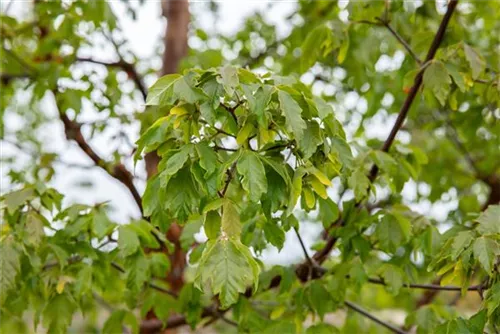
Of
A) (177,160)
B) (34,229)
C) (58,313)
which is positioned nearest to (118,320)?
(58,313)

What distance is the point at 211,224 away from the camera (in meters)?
1.10

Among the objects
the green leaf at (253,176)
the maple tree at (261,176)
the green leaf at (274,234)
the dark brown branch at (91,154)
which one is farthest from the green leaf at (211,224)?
the dark brown branch at (91,154)

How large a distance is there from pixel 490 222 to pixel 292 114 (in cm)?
49

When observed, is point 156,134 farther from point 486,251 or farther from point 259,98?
point 486,251

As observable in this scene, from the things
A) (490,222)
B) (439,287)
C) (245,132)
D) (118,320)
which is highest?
(245,132)

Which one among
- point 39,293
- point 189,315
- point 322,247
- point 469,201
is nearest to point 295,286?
point 322,247

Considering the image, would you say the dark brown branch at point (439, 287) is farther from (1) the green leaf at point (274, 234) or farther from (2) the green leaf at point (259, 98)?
(2) the green leaf at point (259, 98)

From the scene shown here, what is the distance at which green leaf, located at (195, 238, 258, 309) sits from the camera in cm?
97

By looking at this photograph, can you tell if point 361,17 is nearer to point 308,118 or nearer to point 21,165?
point 308,118

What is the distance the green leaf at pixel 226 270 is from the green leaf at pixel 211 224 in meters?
0.08

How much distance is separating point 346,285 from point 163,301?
0.52 metres

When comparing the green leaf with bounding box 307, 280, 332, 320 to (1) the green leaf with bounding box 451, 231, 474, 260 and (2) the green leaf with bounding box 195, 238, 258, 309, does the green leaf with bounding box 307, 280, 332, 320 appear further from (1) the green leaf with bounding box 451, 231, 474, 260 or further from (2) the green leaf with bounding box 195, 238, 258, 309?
(2) the green leaf with bounding box 195, 238, 258, 309

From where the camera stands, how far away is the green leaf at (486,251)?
3.62 ft

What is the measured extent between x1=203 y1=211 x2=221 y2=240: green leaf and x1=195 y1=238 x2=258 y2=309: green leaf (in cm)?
8
